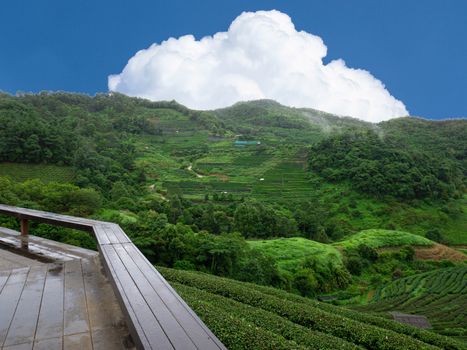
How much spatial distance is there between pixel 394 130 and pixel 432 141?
1514 cm

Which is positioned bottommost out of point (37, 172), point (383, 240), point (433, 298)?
point (433, 298)

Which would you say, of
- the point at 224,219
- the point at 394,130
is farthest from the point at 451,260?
the point at 394,130

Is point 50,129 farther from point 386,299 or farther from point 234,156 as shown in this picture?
point 386,299

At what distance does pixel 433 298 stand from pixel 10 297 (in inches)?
1291

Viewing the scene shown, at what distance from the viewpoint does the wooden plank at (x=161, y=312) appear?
1.90m

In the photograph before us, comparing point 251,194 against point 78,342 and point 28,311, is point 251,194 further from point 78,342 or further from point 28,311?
point 78,342

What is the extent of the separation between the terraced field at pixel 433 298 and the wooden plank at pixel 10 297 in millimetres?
21586

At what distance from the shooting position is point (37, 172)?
43.8 m

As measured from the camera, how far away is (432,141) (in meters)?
92.4

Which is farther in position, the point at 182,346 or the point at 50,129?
the point at 50,129

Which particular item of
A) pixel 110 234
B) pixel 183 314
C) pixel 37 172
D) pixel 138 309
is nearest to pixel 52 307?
pixel 110 234

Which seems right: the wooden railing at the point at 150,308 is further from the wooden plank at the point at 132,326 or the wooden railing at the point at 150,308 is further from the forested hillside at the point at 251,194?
the forested hillside at the point at 251,194

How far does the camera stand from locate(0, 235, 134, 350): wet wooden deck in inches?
109

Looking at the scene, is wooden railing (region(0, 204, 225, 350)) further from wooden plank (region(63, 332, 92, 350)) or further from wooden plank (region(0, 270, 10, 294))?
wooden plank (region(0, 270, 10, 294))
